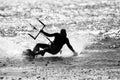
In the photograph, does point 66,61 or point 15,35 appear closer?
point 66,61

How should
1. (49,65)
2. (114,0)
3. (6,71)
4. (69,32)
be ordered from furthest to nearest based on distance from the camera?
1. (114,0)
2. (69,32)
3. (49,65)
4. (6,71)

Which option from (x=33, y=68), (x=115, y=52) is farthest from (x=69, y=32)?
(x=33, y=68)

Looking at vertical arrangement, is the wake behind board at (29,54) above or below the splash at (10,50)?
above

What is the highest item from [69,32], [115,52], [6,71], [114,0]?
[6,71]

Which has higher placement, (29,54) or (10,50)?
(29,54)

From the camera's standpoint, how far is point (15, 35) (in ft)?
80.7

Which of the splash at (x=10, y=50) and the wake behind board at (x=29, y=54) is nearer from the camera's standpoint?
the wake behind board at (x=29, y=54)

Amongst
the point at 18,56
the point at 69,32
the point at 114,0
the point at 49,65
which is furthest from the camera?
the point at 114,0

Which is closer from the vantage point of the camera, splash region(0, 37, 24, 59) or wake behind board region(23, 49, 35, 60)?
wake behind board region(23, 49, 35, 60)

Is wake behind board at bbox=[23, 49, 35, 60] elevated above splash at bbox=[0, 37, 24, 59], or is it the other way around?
wake behind board at bbox=[23, 49, 35, 60]

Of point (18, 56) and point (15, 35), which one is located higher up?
point (18, 56)

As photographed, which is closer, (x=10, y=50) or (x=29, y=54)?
(x=29, y=54)

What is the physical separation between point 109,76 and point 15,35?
13.0 metres

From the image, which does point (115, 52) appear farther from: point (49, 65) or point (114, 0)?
Result: point (114, 0)
